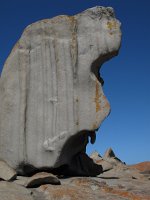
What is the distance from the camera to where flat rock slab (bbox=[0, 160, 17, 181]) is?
40.3ft

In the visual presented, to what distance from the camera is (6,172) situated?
12.6m

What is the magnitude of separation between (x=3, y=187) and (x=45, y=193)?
1.23 metres

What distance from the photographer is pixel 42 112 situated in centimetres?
1368

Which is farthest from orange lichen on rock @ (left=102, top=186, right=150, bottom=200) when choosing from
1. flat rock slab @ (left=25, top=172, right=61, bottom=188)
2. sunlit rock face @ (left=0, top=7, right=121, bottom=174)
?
sunlit rock face @ (left=0, top=7, right=121, bottom=174)

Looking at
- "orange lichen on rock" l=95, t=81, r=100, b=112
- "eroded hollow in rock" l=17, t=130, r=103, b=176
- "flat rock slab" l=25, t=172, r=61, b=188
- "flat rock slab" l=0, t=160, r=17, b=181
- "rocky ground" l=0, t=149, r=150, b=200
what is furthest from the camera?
"eroded hollow in rock" l=17, t=130, r=103, b=176

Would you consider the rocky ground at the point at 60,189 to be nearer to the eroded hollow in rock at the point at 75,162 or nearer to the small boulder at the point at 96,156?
the eroded hollow in rock at the point at 75,162

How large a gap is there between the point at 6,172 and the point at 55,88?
11.3 ft

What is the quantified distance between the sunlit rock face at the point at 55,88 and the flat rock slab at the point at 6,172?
0.96 metres

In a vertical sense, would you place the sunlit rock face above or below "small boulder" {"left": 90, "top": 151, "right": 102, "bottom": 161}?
above

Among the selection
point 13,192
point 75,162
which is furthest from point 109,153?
point 13,192

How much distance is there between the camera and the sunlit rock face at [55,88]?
1330cm

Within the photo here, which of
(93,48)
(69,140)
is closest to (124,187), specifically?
(69,140)

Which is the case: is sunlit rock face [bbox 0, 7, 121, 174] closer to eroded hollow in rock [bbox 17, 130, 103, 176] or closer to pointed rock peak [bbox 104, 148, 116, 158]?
eroded hollow in rock [bbox 17, 130, 103, 176]

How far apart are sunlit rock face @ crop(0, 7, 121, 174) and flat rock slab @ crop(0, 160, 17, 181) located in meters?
0.96
